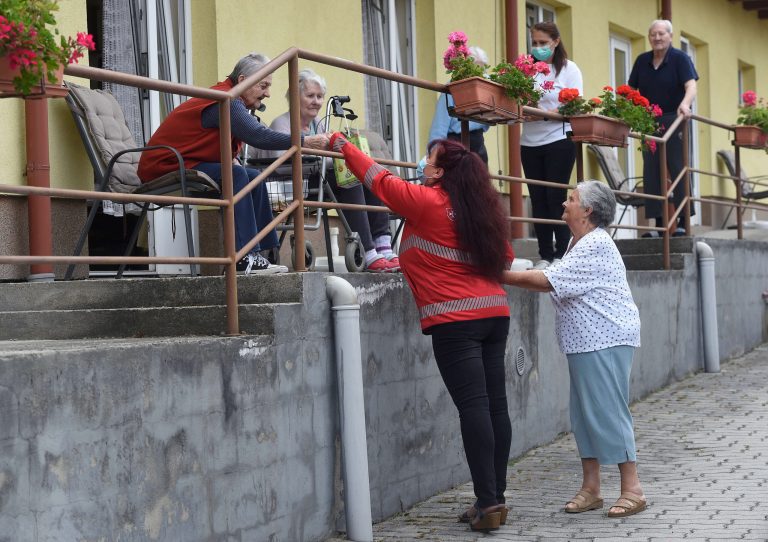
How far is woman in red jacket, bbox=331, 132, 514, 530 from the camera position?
5832 millimetres

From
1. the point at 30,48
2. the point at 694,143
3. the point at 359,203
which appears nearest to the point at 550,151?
the point at 359,203

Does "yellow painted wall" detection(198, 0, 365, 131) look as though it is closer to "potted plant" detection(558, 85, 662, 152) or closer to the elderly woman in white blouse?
"potted plant" detection(558, 85, 662, 152)

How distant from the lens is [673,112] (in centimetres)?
1086

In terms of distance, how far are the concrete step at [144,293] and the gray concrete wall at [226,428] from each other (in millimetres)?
155

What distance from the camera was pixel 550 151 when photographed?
9031 millimetres

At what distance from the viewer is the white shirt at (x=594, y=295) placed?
620 cm

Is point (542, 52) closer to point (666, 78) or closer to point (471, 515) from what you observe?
point (666, 78)

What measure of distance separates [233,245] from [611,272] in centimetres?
195

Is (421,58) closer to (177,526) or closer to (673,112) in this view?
(673,112)

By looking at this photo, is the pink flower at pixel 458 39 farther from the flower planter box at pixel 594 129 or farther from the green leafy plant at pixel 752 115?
the green leafy plant at pixel 752 115

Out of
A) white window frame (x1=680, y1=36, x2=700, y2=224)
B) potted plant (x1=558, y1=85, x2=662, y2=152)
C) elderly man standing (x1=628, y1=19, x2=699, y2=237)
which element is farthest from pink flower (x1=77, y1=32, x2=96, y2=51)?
white window frame (x1=680, y1=36, x2=700, y2=224)

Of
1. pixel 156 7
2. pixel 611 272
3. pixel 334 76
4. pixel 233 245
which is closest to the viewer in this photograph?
pixel 233 245

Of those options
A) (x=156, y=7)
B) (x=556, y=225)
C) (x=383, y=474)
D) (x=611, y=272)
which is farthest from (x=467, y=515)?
(x=156, y=7)

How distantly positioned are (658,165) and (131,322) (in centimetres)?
627
